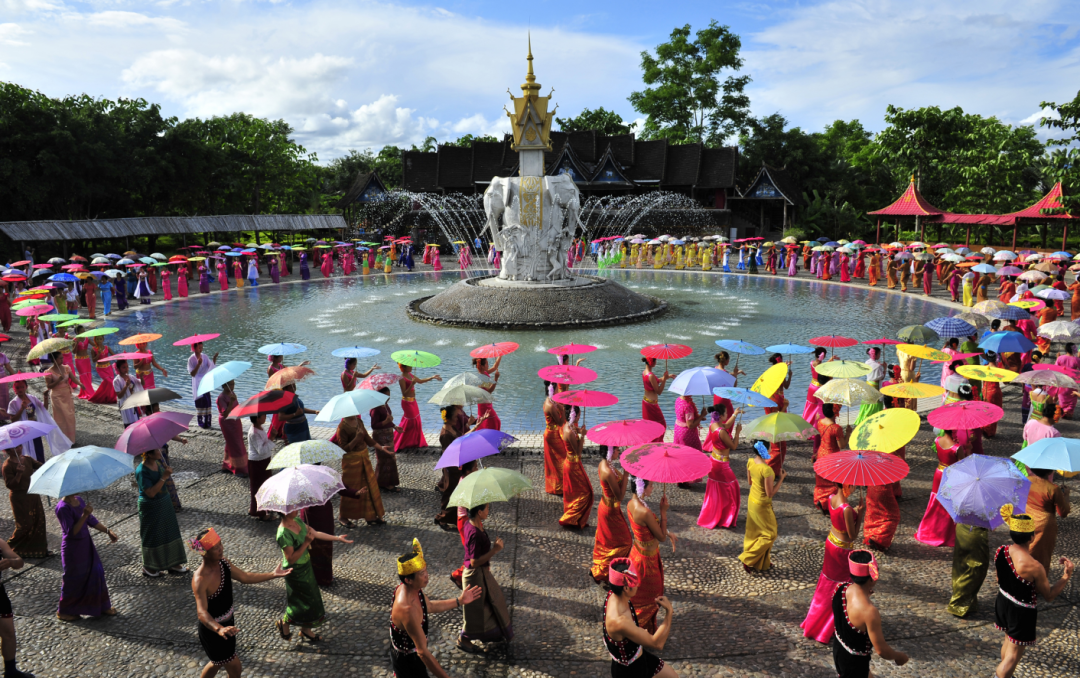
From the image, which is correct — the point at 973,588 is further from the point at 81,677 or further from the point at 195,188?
the point at 195,188

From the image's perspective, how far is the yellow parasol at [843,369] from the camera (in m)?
8.48

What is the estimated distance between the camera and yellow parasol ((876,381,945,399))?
786cm

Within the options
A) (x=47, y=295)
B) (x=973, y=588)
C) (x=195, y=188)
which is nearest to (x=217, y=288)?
(x=47, y=295)

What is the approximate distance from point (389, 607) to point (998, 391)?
32.4 ft

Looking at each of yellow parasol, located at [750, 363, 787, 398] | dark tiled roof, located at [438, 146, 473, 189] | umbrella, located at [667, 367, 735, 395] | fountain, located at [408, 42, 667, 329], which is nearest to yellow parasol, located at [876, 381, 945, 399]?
yellow parasol, located at [750, 363, 787, 398]

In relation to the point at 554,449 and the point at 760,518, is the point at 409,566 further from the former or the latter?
the point at 554,449

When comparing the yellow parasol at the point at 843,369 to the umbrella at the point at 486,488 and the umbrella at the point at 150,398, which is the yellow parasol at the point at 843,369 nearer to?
the umbrella at the point at 486,488

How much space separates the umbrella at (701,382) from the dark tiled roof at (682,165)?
4037cm

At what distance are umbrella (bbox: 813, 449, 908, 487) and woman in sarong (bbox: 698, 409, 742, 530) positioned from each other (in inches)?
56.0

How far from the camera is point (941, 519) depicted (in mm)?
7090

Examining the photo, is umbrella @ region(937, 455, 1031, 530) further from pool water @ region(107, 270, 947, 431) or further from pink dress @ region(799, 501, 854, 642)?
pool water @ region(107, 270, 947, 431)

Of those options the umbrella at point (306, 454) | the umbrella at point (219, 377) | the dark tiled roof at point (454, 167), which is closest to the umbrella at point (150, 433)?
the umbrella at point (306, 454)

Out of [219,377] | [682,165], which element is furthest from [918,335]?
[682,165]

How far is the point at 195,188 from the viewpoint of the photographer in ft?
139
